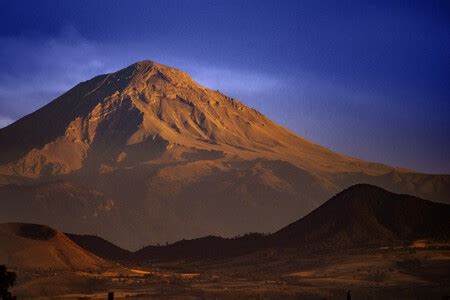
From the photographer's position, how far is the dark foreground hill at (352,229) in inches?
6973

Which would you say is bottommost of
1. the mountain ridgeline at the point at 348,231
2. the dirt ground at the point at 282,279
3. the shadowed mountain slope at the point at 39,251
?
the dirt ground at the point at 282,279

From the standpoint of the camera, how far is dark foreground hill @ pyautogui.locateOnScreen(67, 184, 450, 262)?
177 m

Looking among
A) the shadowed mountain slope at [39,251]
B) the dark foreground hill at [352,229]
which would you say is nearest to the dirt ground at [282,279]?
the shadowed mountain slope at [39,251]

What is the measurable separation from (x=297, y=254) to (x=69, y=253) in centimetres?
3560

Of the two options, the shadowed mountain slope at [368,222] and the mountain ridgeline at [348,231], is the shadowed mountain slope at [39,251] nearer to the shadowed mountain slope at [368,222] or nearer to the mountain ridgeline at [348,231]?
the mountain ridgeline at [348,231]

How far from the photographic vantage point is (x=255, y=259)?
17438cm

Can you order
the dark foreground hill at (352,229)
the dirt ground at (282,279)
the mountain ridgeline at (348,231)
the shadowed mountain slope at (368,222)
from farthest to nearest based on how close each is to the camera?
the shadowed mountain slope at (368,222), the dark foreground hill at (352,229), the mountain ridgeline at (348,231), the dirt ground at (282,279)

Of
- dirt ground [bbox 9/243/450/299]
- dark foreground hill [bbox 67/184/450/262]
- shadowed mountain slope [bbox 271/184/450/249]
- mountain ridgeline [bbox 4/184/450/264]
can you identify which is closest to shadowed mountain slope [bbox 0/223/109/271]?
mountain ridgeline [bbox 4/184/450/264]

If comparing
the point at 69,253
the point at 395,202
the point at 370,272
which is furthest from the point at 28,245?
the point at 395,202

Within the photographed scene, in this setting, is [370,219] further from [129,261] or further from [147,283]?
[147,283]

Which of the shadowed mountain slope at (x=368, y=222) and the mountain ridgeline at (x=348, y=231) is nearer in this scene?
the mountain ridgeline at (x=348, y=231)

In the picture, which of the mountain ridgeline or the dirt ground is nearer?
the dirt ground

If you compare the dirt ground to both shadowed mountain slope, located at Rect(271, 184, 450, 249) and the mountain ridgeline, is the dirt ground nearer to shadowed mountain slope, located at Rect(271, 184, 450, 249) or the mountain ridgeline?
the mountain ridgeline

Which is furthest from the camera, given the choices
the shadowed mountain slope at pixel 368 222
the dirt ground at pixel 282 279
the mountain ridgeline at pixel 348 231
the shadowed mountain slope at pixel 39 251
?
the shadowed mountain slope at pixel 368 222
